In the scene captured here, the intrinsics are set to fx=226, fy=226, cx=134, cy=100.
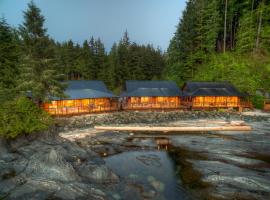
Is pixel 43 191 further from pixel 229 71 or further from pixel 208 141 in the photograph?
pixel 229 71

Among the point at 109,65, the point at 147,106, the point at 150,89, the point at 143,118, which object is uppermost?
the point at 109,65

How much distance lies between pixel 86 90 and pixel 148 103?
10.7m

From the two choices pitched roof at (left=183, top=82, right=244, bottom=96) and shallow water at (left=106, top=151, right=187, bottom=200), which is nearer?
shallow water at (left=106, top=151, right=187, bottom=200)

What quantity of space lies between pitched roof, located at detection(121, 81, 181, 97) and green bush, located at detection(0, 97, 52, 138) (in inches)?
748

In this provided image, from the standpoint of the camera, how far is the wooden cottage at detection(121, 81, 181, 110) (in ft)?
126

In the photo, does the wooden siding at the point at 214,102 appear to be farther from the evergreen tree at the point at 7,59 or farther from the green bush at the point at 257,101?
the evergreen tree at the point at 7,59

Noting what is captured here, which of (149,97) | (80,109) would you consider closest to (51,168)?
(80,109)

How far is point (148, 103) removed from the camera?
3884 cm

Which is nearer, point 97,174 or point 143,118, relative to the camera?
point 97,174

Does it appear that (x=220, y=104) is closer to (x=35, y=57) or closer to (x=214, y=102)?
(x=214, y=102)

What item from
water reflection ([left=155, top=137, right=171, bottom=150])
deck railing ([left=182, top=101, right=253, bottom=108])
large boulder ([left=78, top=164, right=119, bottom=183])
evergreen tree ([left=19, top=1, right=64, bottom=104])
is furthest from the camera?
deck railing ([left=182, top=101, right=253, bottom=108])

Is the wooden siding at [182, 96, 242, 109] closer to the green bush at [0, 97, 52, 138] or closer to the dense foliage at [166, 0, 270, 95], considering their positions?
the dense foliage at [166, 0, 270, 95]

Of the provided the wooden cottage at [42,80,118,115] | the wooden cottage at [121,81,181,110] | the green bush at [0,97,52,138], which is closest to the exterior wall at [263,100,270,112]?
the wooden cottage at [121,81,181,110]

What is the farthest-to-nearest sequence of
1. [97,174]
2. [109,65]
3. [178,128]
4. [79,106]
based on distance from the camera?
1. [109,65]
2. [79,106]
3. [178,128]
4. [97,174]
